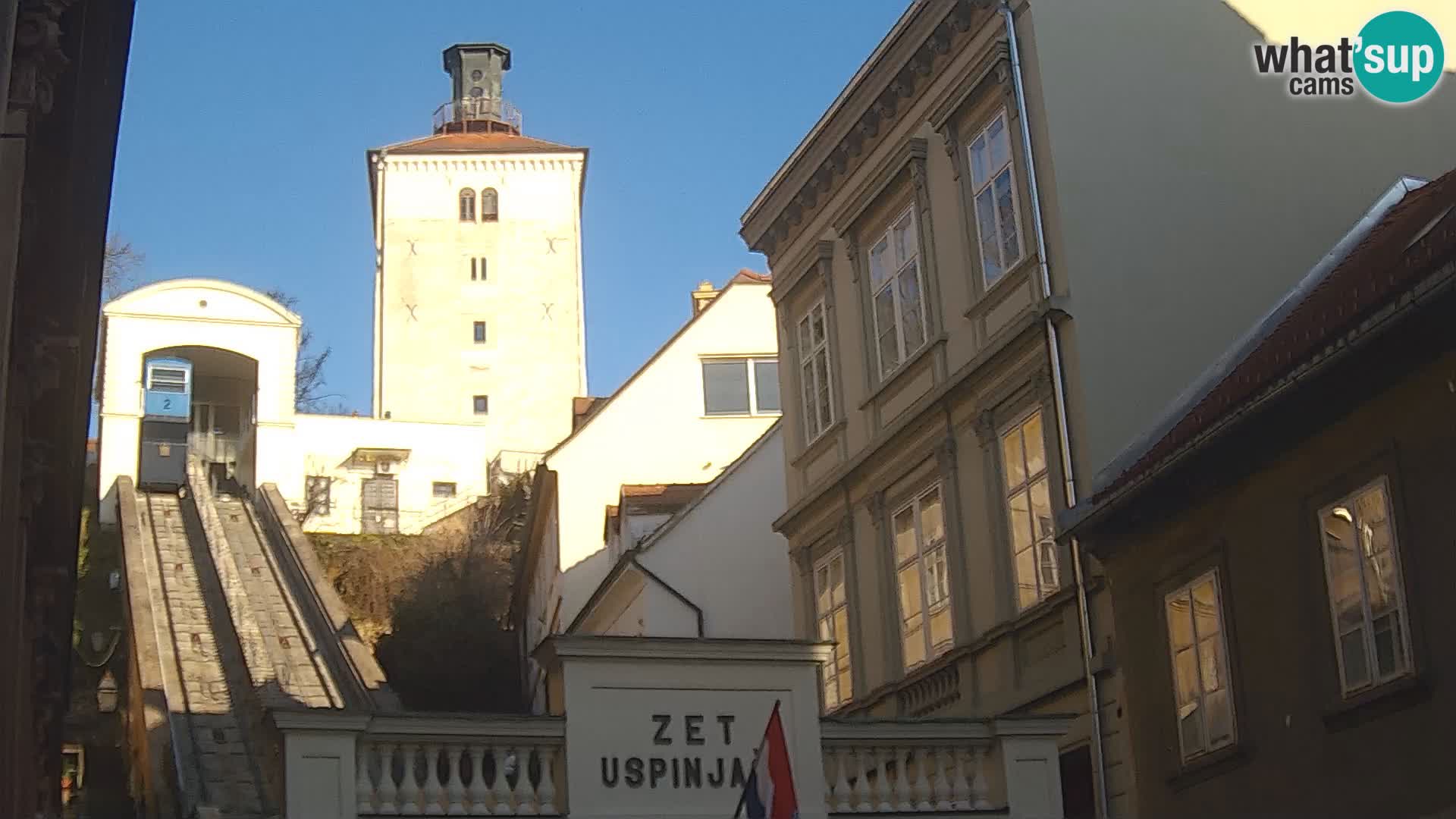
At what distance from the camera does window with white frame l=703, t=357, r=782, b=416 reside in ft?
128

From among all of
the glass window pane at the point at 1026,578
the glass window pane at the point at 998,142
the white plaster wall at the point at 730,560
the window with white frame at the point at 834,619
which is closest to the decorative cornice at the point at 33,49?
the glass window pane at the point at 1026,578

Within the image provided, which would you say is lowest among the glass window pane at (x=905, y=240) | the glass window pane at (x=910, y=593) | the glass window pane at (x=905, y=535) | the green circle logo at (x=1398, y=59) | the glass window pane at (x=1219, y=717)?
the glass window pane at (x=1219, y=717)

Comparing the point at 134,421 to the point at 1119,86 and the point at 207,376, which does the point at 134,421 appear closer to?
the point at 207,376

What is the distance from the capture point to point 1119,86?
20219mm

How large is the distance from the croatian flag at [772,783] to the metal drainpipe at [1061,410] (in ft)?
15.1

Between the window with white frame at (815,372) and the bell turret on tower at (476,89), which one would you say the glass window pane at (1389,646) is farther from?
the bell turret on tower at (476,89)

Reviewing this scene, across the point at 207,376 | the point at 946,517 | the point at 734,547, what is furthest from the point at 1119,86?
the point at 207,376

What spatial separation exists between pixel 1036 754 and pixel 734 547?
15407mm

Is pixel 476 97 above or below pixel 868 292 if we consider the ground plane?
above

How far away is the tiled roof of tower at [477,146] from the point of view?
84.4 meters

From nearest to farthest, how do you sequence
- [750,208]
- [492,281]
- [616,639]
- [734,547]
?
[616,639]
[750,208]
[734,547]
[492,281]

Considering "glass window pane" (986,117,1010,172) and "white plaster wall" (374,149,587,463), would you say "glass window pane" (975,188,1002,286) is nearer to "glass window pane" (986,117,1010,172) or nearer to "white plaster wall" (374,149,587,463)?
"glass window pane" (986,117,1010,172)

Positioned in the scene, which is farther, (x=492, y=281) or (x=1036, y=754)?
(x=492, y=281)

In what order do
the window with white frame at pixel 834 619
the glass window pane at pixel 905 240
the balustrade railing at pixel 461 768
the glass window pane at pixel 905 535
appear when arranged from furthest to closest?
the window with white frame at pixel 834 619
the glass window pane at pixel 905 240
the glass window pane at pixel 905 535
the balustrade railing at pixel 461 768
